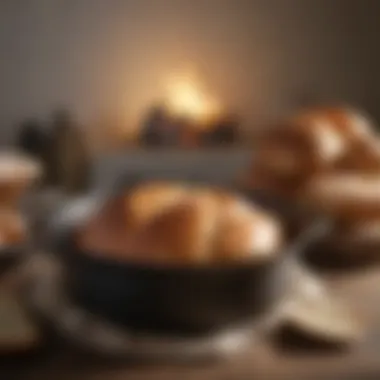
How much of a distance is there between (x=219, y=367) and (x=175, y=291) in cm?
6

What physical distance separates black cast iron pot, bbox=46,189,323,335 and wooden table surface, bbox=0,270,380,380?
0.02m

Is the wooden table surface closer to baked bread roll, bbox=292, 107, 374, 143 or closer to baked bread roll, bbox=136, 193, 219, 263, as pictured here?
baked bread roll, bbox=136, 193, 219, 263

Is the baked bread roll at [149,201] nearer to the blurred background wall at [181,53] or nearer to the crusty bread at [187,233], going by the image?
the crusty bread at [187,233]

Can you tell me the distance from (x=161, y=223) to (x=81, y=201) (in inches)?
6.4

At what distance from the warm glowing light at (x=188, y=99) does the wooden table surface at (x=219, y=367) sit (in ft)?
5.90

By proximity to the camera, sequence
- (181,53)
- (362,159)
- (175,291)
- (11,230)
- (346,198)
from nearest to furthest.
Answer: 1. (175,291)
2. (11,230)
3. (346,198)
4. (362,159)
5. (181,53)

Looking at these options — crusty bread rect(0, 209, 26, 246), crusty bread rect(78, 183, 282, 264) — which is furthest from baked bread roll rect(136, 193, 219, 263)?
crusty bread rect(0, 209, 26, 246)

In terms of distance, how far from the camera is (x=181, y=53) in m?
2.29

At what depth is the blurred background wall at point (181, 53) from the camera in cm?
222

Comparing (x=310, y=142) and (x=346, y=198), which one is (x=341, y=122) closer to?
(x=310, y=142)

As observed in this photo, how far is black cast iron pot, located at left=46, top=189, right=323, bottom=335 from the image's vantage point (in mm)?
465

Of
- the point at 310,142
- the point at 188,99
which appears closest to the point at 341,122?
the point at 310,142

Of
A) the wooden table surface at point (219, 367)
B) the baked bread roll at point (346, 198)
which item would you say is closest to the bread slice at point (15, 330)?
the wooden table surface at point (219, 367)

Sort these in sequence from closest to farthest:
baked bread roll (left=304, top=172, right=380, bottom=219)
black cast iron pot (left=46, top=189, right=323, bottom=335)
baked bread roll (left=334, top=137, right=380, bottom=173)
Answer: black cast iron pot (left=46, top=189, right=323, bottom=335) < baked bread roll (left=304, top=172, right=380, bottom=219) < baked bread roll (left=334, top=137, right=380, bottom=173)
